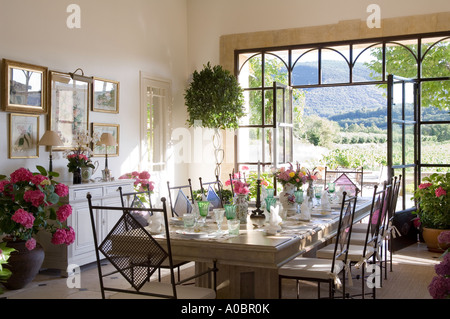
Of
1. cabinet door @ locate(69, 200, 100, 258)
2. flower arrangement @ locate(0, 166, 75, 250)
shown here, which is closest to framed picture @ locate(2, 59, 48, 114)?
flower arrangement @ locate(0, 166, 75, 250)

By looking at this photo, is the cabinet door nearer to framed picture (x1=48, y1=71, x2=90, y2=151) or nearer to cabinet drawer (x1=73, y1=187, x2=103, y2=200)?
cabinet drawer (x1=73, y1=187, x2=103, y2=200)

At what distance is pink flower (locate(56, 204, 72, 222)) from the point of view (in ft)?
16.8

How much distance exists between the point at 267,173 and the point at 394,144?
7.05 ft

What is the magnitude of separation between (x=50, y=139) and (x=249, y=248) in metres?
3.29

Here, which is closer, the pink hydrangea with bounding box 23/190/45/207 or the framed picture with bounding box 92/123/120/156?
the pink hydrangea with bounding box 23/190/45/207

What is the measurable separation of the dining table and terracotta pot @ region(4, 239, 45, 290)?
5.60ft

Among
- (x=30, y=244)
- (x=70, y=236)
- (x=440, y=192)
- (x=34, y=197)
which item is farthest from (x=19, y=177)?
(x=440, y=192)

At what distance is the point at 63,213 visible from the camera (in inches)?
202

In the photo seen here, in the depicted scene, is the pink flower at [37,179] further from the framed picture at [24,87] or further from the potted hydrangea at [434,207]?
the potted hydrangea at [434,207]

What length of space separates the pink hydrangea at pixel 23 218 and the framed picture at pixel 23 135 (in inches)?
37.5

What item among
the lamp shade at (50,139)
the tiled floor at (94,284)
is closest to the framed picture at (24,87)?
the lamp shade at (50,139)

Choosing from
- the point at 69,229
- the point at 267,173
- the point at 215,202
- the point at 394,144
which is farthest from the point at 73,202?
the point at 394,144

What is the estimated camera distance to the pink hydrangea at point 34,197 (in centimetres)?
487

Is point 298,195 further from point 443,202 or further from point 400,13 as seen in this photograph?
point 400,13
